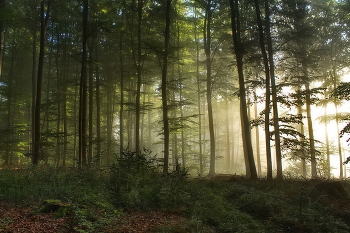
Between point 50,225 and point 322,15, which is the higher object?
point 322,15

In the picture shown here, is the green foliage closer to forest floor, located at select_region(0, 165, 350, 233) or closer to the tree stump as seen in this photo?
forest floor, located at select_region(0, 165, 350, 233)

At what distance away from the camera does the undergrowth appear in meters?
5.52

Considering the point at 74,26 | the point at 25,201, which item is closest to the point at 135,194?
the point at 25,201

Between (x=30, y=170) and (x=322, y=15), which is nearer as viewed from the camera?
(x=30, y=170)

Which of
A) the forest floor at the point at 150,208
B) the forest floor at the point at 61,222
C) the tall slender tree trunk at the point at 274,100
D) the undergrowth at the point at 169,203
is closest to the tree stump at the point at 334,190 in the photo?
the forest floor at the point at 150,208

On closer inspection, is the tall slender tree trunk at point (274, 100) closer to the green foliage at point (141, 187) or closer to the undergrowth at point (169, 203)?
the undergrowth at point (169, 203)

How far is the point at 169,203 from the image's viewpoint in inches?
283

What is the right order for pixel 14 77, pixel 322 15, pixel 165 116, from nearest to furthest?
1. pixel 165 116
2. pixel 322 15
3. pixel 14 77

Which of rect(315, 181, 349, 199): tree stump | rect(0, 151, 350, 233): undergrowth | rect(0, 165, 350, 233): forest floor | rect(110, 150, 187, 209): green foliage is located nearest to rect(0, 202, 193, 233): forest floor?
rect(0, 165, 350, 233): forest floor

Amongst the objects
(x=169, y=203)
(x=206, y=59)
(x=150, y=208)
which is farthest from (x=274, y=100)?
(x=150, y=208)

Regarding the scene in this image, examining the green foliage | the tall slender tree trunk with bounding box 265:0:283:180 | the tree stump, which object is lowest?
the tree stump

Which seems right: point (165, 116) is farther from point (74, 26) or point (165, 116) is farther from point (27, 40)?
point (27, 40)

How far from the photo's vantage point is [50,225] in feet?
15.6

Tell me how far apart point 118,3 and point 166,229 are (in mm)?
15748
